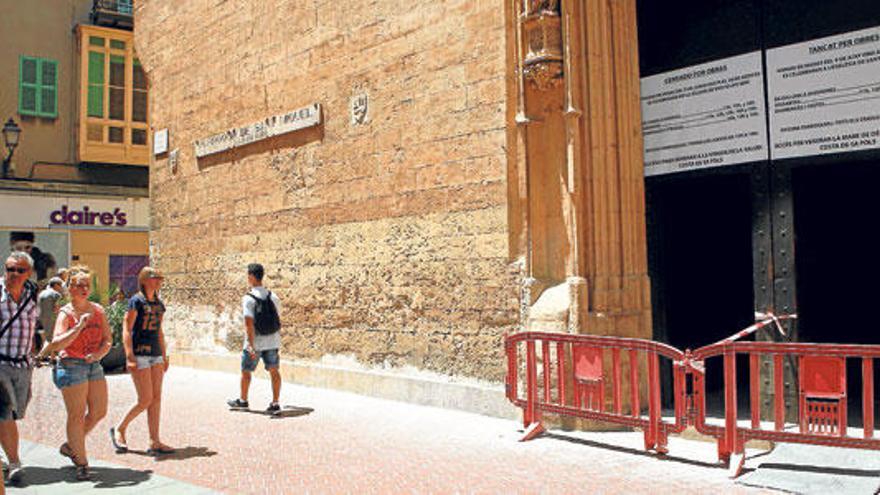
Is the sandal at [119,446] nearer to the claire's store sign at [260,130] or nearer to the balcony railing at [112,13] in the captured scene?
the claire's store sign at [260,130]

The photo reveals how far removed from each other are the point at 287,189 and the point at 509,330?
4.53m

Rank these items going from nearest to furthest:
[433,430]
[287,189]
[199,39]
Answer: [433,430], [287,189], [199,39]

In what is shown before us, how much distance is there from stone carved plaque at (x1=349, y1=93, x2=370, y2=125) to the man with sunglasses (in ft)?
15.7

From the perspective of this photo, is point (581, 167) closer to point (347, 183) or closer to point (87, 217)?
point (347, 183)

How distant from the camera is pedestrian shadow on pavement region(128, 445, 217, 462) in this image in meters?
6.61

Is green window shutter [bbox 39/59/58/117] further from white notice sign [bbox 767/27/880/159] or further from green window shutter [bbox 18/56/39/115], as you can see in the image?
white notice sign [bbox 767/27/880/159]

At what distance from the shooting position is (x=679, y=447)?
6645mm

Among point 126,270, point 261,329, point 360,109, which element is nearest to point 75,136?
point 126,270

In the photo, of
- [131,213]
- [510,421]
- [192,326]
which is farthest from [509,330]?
[131,213]

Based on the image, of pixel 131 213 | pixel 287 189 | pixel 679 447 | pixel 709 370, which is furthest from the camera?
pixel 131 213

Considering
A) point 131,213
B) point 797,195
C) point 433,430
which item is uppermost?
point 131,213

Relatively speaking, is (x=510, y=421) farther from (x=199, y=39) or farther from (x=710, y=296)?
(x=199, y=39)

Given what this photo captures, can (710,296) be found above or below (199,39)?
below

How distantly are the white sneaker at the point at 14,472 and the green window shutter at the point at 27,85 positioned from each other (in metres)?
18.8
